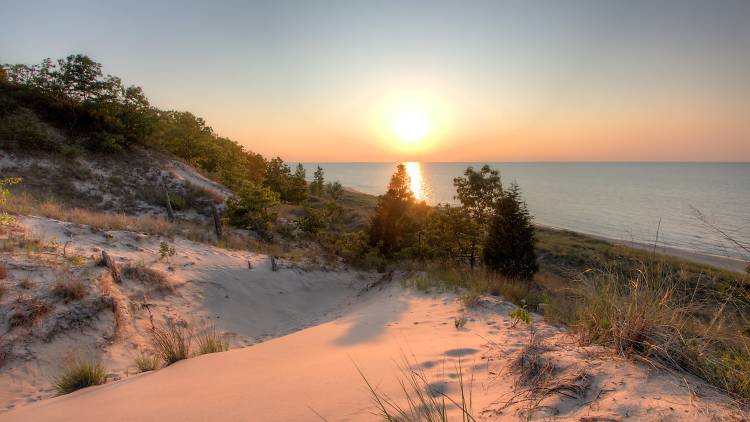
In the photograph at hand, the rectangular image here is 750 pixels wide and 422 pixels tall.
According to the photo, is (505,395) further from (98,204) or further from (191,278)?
(98,204)

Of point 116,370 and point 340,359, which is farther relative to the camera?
point 116,370

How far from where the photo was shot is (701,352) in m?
2.75

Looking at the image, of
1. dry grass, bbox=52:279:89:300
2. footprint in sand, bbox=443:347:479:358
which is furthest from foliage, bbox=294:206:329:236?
footprint in sand, bbox=443:347:479:358

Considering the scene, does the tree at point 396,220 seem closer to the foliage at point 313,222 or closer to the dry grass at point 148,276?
the foliage at point 313,222

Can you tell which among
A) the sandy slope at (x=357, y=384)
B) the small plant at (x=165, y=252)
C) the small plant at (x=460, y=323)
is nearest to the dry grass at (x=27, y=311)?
the sandy slope at (x=357, y=384)

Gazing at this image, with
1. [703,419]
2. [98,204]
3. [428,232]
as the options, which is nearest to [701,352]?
[703,419]

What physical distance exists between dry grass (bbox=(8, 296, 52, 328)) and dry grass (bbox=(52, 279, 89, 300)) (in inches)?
12.8

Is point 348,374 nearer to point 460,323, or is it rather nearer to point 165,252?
point 460,323

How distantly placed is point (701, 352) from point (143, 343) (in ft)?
26.6

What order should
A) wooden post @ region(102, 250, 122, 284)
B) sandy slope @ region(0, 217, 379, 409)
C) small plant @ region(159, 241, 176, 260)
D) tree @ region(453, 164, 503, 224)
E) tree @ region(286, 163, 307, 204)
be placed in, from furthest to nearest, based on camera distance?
1. tree @ region(286, 163, 307, 204)
2. tree @ region(453, 164, 503, 224)
3. small plant @ region(159, 241, 176, 260)
4. wooden post @ region(102, 250, 122, 284)
5. sandy slope @ region(0, 217, 379, 409)

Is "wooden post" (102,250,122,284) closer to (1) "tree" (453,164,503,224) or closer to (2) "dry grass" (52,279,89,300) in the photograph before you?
(2) "dry grass" (52,279,89,300)

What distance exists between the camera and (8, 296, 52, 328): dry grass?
18.8 feet

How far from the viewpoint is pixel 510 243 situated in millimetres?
16969

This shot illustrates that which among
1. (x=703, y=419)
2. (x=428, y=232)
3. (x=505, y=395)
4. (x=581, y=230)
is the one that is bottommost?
(x=581, y=230)
